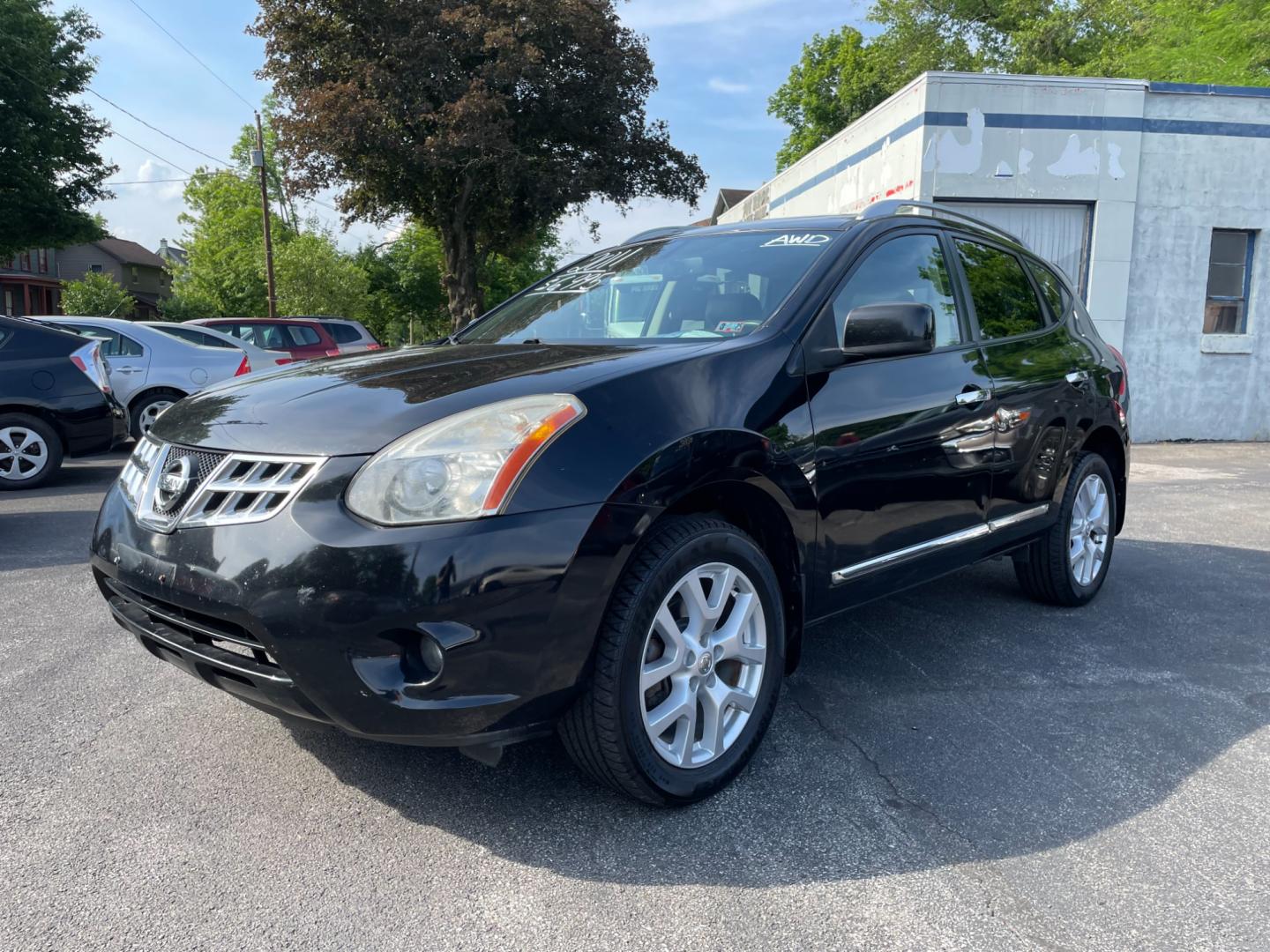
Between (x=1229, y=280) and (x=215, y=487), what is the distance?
14604mm

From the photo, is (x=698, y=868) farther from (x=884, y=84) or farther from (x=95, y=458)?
(x=884, y=84)

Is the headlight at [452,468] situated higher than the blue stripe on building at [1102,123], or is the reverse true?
the blue stripe on building at [1102,123]

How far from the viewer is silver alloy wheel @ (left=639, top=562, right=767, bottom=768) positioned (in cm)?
258

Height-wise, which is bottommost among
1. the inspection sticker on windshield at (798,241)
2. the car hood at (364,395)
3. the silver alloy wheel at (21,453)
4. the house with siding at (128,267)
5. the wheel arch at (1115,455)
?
the silver alloy wheel at (21,453)

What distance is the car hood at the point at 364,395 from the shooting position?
7.96ft

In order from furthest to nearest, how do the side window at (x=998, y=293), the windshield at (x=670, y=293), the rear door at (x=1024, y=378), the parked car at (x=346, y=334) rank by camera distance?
the parked car at (x=346, y=334) < the side window at (x=998, y=293) < the rear door at (x=1024, y=378) < the windshield at (x=670, y=293)

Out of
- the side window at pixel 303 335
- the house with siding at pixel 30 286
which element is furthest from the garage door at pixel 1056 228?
the house with siding at pixel 30 286

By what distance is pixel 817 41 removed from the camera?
5034 cm

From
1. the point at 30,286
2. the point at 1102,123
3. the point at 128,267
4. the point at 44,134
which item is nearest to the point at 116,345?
the point at 1102,123

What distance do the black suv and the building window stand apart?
1170 centimetres

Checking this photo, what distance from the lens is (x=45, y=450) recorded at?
825 cm

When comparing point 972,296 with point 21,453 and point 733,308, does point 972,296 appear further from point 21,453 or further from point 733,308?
point 21,453

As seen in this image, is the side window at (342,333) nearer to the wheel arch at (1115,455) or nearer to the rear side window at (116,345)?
the rear side window at (116,345)

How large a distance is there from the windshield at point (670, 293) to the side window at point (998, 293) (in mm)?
935
